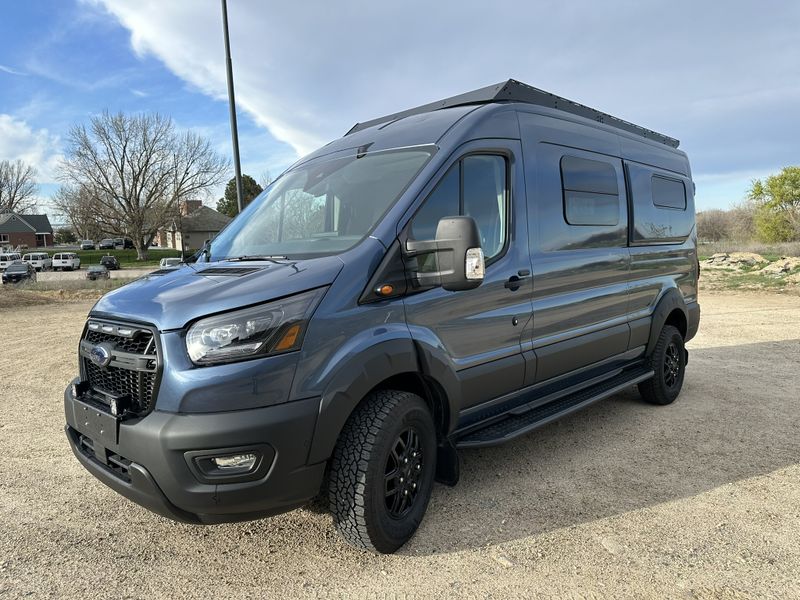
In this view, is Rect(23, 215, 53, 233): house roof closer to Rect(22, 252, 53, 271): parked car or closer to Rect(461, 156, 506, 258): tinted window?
Rect(22, 252, 53, 271): parked car

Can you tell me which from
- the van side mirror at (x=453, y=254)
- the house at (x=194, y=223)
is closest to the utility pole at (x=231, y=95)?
the van side mirror at (x=453, y=254)

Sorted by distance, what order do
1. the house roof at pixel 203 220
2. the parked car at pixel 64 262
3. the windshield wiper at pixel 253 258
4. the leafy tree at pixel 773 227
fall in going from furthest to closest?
1. the house roof at pixel 203 220
2. the parked car at pixel 64 262
3. the leafy tree at pixel 773 227
4. the windshield wiper at pixel 253 258

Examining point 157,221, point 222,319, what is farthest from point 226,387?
point 157,221

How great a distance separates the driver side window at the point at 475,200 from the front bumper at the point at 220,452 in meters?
1.25

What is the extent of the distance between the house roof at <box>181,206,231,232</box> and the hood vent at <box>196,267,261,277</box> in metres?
63.3

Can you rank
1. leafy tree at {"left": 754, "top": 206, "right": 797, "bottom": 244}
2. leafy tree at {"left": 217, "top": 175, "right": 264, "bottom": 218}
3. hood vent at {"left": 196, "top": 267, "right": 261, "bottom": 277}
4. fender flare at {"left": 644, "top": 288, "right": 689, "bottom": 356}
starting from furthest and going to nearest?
leafy tree at {"left": 217, "top": 175, "right": 264, "bottom": 218}, leafy tree at {"left": 754, "top": 206, "right": 797, "bottom": 244}, fender flare at {"left": 644, "top": 288, "right": 689, "bottom": 356}, hood vent at {"left": 196, "top": 267, "right": 261, "bottom": 277}

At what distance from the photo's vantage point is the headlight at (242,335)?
241 centimetres

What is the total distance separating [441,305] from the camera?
10.2 ft

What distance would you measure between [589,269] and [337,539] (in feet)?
8.89

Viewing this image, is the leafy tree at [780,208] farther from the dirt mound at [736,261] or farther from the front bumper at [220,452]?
the front bumper at [220,452]

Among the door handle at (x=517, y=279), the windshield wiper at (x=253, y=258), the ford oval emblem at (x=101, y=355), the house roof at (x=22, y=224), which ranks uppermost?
the house roof at (x=22, y=224)

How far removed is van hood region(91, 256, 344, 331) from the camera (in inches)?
97.1

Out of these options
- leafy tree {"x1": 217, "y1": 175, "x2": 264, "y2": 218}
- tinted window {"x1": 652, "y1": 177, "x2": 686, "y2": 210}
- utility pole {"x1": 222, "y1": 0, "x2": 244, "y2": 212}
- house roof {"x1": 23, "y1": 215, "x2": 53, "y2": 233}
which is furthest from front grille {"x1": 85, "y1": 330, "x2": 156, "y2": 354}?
house roof {"x1": 23, "y1": 215, "x2": 53, "y2": 233}

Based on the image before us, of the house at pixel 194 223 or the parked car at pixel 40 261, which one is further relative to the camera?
the house at pixel 194 223
